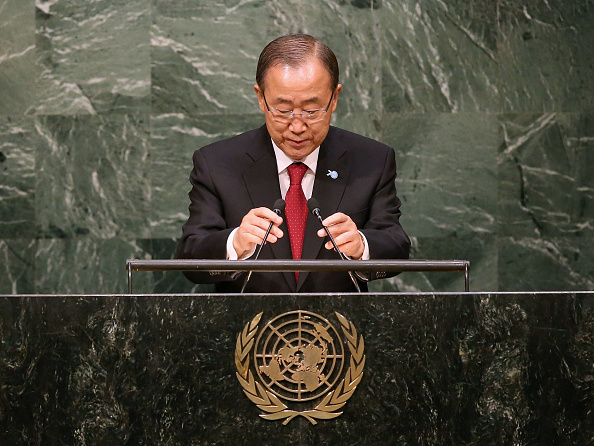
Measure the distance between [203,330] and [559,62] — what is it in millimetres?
3172

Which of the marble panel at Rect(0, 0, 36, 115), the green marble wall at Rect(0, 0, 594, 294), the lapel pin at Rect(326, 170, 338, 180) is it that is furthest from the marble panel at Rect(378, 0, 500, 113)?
the marble panel at Rect(0, 0, 36, 115)

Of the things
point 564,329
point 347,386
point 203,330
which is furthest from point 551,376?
point 203,330

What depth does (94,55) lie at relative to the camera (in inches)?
178

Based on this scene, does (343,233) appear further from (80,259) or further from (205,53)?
(80,259)

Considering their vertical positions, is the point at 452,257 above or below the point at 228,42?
below

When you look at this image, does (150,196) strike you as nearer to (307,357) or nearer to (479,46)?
(479,46)

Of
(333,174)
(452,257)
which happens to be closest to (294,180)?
(333,174)

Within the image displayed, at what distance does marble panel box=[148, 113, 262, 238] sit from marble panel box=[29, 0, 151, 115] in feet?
0.59

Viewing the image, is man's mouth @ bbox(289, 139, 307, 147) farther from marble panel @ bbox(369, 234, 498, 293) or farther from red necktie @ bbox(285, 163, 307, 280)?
marble panel @ bbox(369, 234, 498, 293)

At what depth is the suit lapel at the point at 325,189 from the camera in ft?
9.66

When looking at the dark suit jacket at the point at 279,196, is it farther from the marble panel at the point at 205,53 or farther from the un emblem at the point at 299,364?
the marble panel at the point at 205,53

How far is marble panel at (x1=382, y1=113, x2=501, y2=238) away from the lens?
181 inches

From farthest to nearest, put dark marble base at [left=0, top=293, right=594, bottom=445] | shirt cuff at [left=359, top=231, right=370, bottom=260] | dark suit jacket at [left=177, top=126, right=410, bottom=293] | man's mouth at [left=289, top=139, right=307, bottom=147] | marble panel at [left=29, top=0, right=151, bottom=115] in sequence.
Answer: marble panel at [left=29, top=0, right=151, bottom=115], man's mouth at [left=289, top=139, right=307, bottom=147], dark suit jacket at [left=177, top=126, right=410, bottom=293], shirt cuff at [left=359, top=231, right=370, bottom=260], dark marble base at [left=0, top=293, right=594, bottom=445]

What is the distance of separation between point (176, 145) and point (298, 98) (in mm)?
1760
